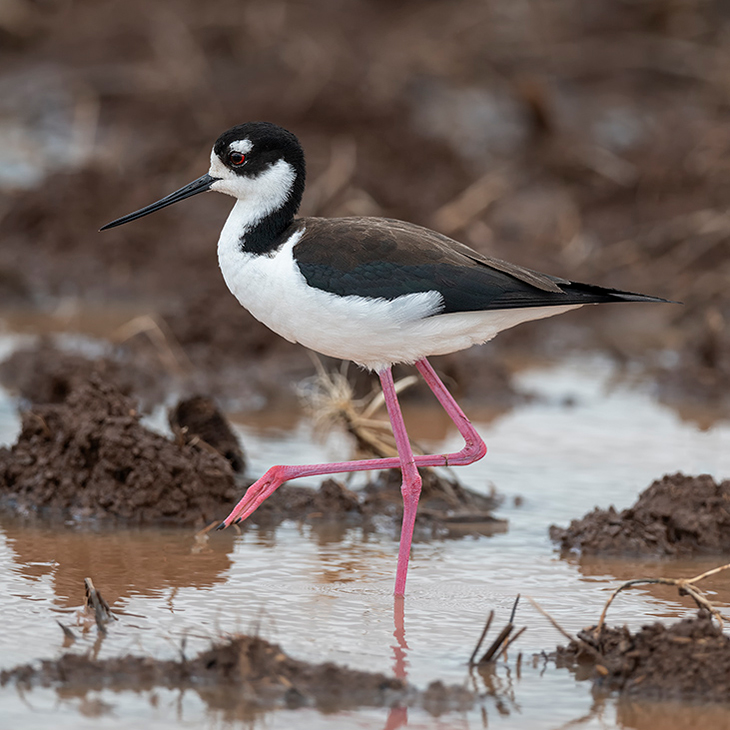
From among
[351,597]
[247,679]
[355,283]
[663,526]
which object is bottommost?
[247,679]

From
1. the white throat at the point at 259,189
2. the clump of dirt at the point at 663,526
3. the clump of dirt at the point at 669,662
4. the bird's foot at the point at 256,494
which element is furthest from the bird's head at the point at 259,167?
the clump of dirt at the point at 669,662

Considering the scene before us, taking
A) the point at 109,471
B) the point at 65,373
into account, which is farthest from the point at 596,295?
the point at 65,373

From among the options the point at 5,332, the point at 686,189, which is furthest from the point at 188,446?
the point at 686,189

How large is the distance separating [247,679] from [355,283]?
4.83 ft

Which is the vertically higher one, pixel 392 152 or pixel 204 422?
pixel 392 152

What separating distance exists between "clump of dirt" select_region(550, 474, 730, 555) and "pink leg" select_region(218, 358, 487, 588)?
513 mm

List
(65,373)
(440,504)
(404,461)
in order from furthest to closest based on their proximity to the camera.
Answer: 1. (65,373)
2. (440,504)
3. (404,461)

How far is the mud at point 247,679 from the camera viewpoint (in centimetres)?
338

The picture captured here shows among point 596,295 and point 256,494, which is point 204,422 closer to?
point 256,494

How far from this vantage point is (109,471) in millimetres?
5148

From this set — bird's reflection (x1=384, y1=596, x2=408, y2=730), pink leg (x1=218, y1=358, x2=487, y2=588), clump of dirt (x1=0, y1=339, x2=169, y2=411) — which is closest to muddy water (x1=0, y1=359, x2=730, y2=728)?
bird's reflection (x1=384, y1=596, x2=408, y2=730)

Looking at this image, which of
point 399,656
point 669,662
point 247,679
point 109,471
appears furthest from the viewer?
point 109,471

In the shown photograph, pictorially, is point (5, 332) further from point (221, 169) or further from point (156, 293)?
point (221, 169)

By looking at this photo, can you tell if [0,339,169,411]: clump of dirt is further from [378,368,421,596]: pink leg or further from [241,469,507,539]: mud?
[378,368,421,596]: pink leg
